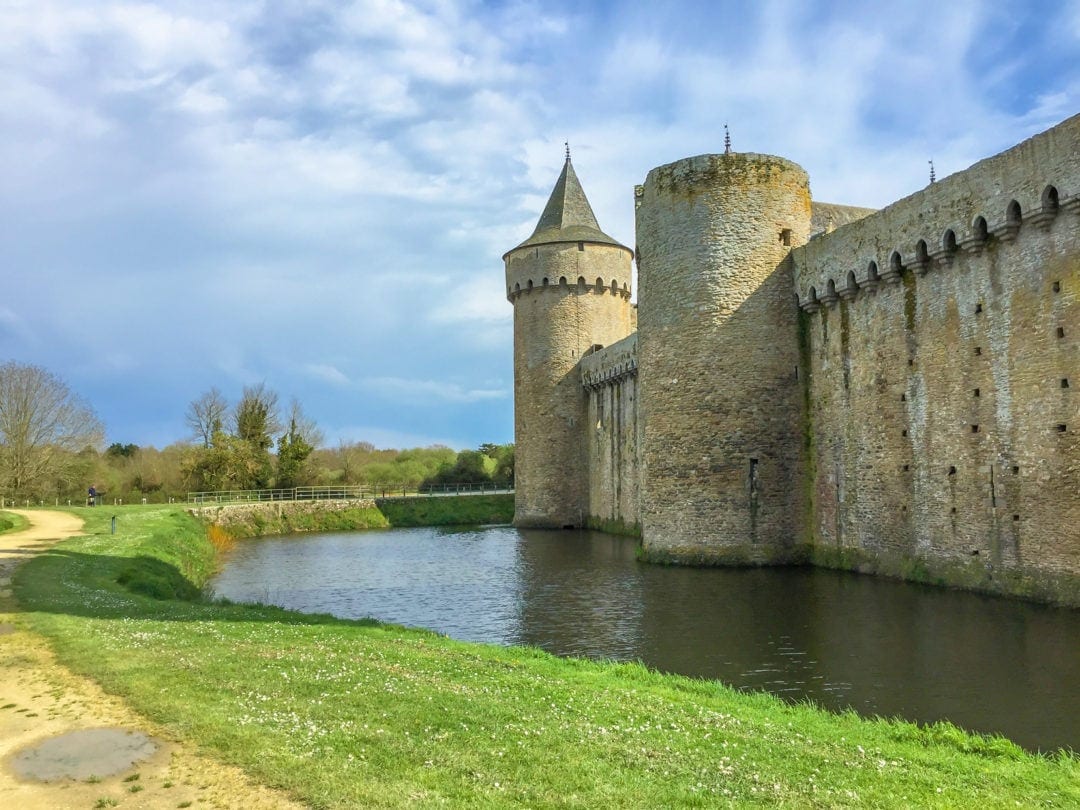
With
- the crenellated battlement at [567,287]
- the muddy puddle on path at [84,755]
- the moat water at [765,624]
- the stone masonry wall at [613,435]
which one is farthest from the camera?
the crenellated battlement at [567,287]

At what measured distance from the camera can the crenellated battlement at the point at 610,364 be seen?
3200 cm

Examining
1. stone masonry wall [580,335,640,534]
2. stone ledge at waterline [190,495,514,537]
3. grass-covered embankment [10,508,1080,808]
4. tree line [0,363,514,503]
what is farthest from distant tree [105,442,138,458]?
grass-covered embankment [10,508,1080,808]

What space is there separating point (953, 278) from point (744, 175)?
6784 millimetres

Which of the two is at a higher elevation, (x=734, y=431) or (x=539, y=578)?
(x=734, y=431)

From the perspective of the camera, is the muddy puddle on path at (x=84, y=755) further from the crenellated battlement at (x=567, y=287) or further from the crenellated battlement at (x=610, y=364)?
the crenellated battlement at (x=567, y=287)

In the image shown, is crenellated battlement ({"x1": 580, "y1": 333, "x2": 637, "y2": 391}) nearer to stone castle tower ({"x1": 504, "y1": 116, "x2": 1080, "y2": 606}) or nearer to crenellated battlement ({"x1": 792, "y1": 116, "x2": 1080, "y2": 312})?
stone castle tower ({"x1": 504, "y1": 116, "x2": 1080, "y2": 606})

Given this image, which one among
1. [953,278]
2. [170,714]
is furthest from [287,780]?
[953,278]

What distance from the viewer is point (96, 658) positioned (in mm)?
9031

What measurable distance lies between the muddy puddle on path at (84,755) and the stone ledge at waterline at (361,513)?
33.8m

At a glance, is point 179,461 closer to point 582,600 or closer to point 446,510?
point 446,510

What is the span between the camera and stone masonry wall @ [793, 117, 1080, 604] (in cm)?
1388

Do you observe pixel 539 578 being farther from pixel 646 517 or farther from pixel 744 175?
pixel 744 175

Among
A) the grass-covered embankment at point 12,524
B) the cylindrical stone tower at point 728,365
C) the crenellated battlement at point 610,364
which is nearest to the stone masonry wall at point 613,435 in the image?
the crenellated battlement at point 610,364

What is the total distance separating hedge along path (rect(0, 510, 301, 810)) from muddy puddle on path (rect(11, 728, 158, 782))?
64 millimetres
